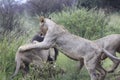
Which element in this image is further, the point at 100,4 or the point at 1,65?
the point at 100,4

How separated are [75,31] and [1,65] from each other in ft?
31.2

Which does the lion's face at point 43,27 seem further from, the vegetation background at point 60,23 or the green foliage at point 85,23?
the green foliage at point 85,23

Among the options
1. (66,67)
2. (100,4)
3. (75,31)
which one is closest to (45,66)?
(66,67)

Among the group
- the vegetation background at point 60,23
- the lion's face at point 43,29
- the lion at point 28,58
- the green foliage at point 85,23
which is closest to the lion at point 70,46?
the lion's face at point 43,29

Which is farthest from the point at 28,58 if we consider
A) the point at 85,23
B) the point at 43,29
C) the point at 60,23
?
the point at 60,23

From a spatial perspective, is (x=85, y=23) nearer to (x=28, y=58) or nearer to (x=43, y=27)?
(x=43, y=27)

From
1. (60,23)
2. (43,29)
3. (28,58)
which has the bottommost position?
(60,23)

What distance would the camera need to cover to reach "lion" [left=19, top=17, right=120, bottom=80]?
855cm

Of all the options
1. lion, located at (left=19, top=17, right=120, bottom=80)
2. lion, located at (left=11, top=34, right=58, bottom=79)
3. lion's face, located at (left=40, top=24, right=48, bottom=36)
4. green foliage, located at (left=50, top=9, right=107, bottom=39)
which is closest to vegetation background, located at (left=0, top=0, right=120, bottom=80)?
green foliage, located at (left=50, top=9, right=107, bottom=39)

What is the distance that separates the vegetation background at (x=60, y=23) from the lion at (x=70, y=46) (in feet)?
1.66

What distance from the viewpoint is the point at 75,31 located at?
18.4m

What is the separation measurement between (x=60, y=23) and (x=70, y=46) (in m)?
10.9

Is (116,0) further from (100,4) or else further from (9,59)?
(9,59)

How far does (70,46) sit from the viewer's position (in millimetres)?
8781
